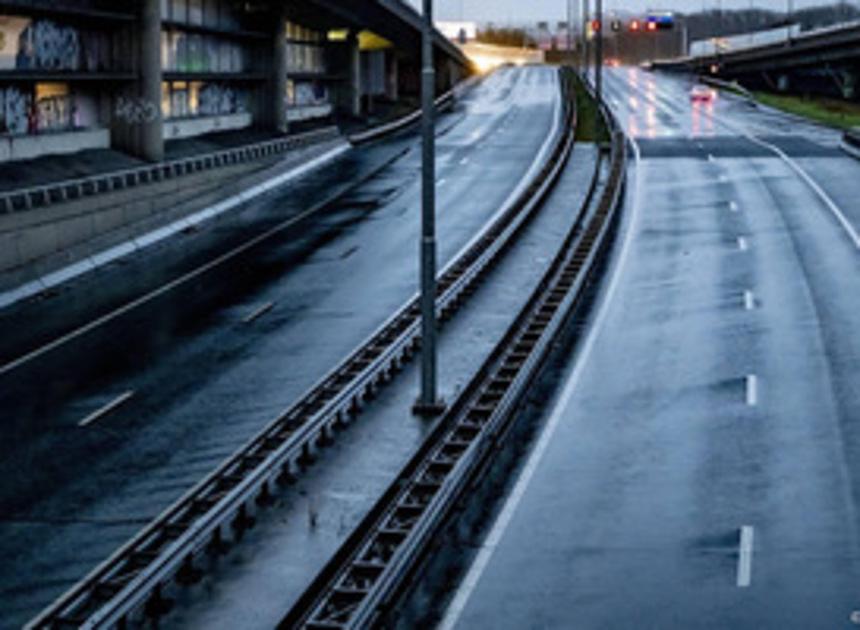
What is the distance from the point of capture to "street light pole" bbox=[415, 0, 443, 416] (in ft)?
76.3

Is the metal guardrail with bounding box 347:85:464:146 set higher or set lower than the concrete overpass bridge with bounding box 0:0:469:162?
lower

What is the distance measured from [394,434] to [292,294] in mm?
13919

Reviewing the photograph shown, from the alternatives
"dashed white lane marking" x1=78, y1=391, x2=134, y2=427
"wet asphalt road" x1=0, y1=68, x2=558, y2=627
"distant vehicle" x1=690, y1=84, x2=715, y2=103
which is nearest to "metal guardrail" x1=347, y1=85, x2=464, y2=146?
"wet asphalt road" x1=0, y1=68, x2=558, y2=627

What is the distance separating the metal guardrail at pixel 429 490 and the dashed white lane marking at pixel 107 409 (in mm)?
6077

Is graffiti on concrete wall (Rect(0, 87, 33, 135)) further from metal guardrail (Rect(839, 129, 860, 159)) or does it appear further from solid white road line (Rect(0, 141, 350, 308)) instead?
metal guardrail (Rect(839, 129, 860, 159))

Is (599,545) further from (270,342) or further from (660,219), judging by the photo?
(660,219)

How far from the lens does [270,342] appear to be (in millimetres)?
31500

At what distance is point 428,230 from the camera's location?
77.8ft

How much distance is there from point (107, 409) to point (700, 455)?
34.2 ft

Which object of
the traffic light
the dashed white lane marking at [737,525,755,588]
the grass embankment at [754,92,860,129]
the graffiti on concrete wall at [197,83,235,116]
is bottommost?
the dashed white lane marking at [737,525,755,588]

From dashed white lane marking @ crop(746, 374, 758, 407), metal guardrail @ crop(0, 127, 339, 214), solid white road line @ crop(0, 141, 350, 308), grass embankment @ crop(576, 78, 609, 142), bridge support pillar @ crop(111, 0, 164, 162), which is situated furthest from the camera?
grass embankment @ crop(576, 78, 609, 142)

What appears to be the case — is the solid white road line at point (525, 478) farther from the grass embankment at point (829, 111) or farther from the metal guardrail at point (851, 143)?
the grass embankment at point (829, 111)

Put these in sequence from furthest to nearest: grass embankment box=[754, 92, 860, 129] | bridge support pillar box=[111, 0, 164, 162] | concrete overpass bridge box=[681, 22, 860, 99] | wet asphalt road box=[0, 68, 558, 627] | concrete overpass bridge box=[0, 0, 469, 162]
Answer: concrete overpass bridge box=[681, 22, 860, 99]
grass embankment box=[754, 92, 860, 129]
bridge support pillar box=[111, 0, 164, 162]
concrete overpass bridge box=[0, 0, 469, 162]
wet asphalt road box=[0, 68, 558, 627]

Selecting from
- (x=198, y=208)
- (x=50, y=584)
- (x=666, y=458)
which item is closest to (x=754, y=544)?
(x=666, y=458)
